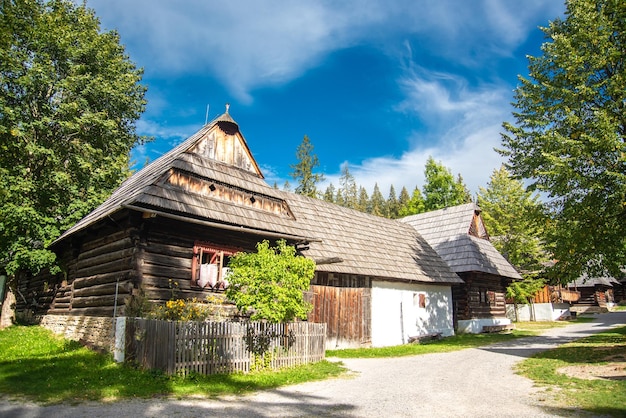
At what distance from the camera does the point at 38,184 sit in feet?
58.8

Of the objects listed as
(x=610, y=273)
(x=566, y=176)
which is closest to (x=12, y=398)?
(x=566, y=176)

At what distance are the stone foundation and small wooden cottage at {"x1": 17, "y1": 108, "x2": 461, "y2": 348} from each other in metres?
0.27

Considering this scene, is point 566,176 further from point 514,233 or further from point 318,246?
point 514,233

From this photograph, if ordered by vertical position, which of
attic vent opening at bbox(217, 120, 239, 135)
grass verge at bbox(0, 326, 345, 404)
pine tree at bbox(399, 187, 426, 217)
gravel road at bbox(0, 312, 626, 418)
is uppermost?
pine tree at bbox(399, 187, 426, 217)

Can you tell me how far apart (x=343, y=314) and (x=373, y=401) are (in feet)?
29.6

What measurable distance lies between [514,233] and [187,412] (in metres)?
35.3

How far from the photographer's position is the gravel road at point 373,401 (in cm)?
678

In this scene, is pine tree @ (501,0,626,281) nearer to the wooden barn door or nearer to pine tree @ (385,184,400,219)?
the wooden barn door

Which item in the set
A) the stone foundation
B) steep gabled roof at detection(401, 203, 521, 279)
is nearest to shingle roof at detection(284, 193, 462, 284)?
steep gabled roof at detection(401, 203, 521, 279)

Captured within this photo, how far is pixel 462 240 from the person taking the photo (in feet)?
90.9

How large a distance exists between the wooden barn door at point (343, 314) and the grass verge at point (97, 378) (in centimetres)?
413

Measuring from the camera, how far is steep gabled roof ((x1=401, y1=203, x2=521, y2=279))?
2609cm

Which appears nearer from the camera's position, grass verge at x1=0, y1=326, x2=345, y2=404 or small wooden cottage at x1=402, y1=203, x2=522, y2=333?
grass verge at x1=0, y1=326, x2=345, y2=404

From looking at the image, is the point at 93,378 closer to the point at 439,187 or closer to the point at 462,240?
the point at 462,240
